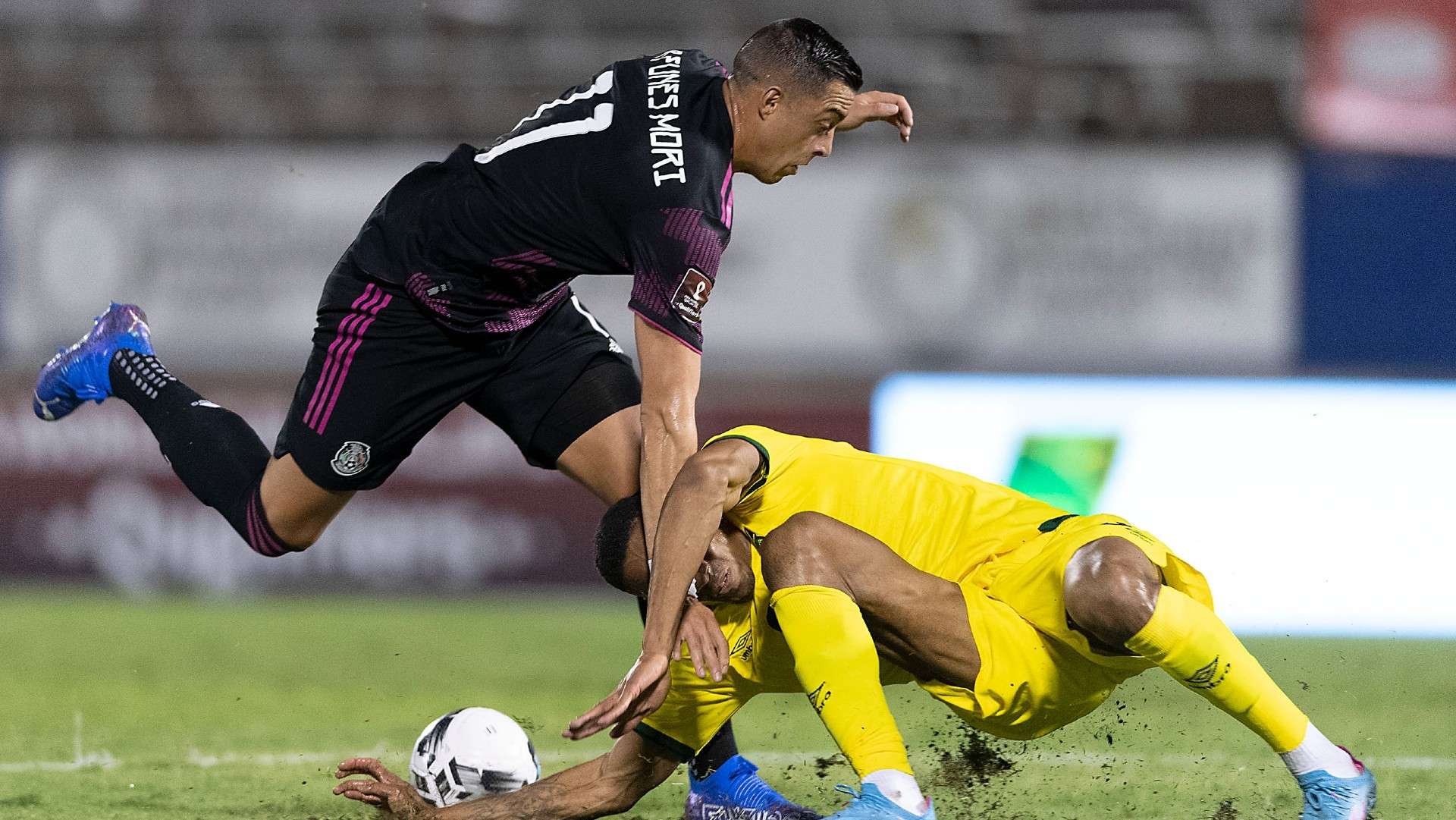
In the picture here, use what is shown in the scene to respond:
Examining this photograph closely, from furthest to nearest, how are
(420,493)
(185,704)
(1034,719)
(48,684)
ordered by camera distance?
(420,493) < (48,684) < (185,704) < (1034,719)

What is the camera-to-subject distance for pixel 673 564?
13.1 feet

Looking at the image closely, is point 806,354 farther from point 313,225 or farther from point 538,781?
point 538,781

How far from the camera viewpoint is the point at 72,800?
4.82m

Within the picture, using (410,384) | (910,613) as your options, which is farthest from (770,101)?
(410,384)

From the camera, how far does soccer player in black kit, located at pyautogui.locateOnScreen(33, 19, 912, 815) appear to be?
14.0ft

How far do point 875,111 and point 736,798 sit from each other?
1.83 meters

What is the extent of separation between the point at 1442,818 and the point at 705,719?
1919 mm

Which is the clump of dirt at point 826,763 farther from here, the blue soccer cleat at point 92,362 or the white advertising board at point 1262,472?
the white advertising board at point 1262,472

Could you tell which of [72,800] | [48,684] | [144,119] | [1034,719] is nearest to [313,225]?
[144,119]

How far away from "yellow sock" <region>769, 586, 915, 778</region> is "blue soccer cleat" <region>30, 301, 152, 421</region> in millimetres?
2760

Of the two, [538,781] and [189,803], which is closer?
[538,781]

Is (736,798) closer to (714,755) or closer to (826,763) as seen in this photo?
(714,755)

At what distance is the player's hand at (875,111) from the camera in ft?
14.7

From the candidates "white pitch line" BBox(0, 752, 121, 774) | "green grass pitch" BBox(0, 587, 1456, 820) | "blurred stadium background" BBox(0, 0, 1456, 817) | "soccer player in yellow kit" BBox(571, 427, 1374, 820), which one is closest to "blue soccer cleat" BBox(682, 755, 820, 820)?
"green grass pitch" BBox(0, 587, 1456, 820)
